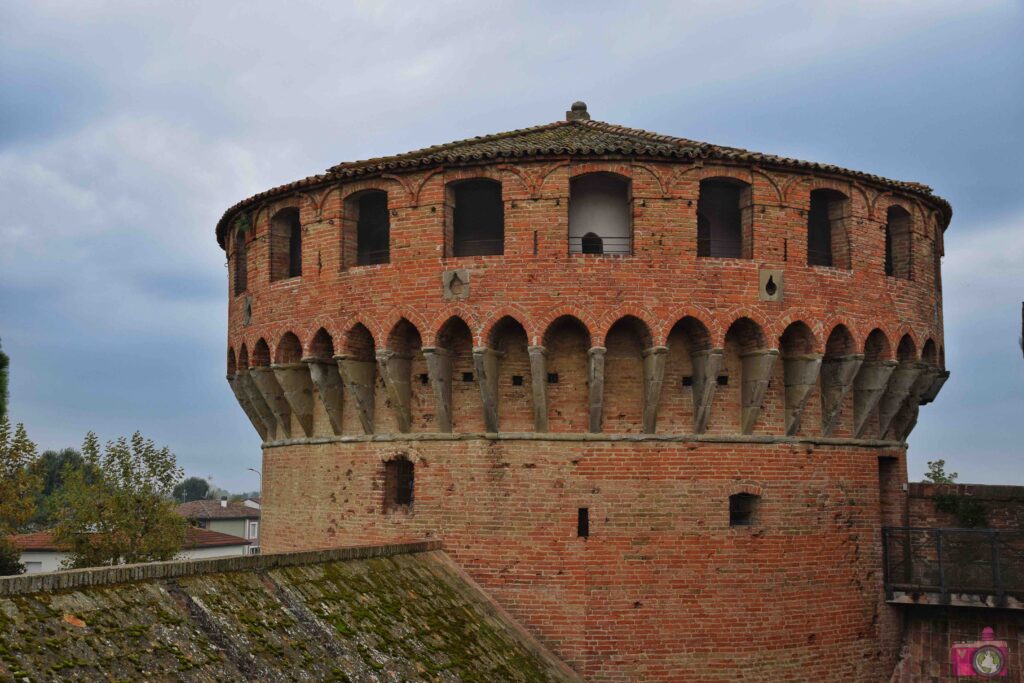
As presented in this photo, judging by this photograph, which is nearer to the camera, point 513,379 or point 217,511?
point 513,379

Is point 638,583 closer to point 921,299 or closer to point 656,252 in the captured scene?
point 656,252

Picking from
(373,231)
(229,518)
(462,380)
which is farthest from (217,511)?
(462,380)

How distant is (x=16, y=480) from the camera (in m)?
29.6

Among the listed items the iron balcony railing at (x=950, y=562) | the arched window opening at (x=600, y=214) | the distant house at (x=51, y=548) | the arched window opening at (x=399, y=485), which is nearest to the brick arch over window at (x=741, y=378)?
the arched window opening at (x=600, y=214)

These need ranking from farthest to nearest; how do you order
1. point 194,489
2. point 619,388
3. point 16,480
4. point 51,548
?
point 194,489, point 51,548, point 16,480, point 619,388

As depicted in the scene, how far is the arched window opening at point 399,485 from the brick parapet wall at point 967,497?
9.51m

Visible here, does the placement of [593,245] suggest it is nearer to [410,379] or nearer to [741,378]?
[741,378]

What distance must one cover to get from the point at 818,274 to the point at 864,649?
622cm

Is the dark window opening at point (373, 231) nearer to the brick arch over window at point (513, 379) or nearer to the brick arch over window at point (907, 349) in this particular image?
the brick arch over window at point (513, 379)

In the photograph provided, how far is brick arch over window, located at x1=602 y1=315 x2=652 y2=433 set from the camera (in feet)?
49.4

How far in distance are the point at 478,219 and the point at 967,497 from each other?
10689 millimetres

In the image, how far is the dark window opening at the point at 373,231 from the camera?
56.9 ft

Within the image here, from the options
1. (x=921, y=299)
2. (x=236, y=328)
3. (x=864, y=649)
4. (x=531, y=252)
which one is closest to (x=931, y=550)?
(x=864, y=649)

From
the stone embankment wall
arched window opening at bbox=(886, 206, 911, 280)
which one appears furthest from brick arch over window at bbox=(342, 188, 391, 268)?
arched window opening at bbox=(886, 206, 911, 280)
